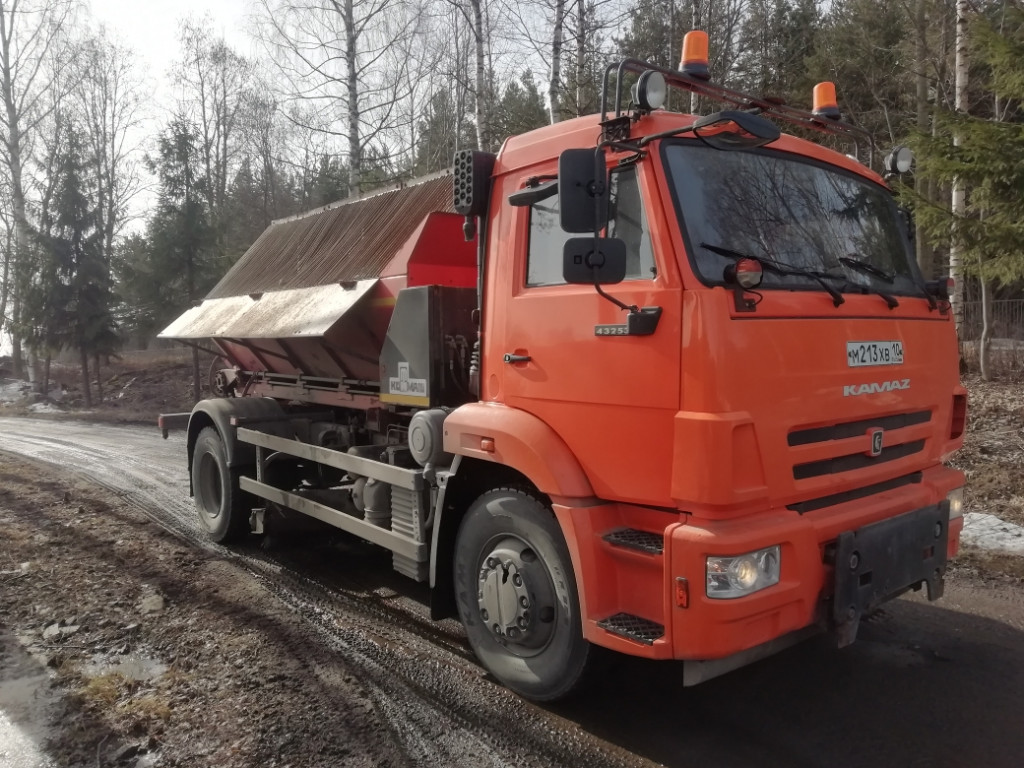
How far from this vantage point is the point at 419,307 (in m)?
4.57

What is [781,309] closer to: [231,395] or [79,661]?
[79,661]

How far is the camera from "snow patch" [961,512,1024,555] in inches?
227

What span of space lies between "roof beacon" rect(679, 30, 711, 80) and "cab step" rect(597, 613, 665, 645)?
2.60m

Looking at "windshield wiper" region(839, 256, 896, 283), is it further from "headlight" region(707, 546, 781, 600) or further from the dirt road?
the dirt road

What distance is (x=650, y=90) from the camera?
128 inches

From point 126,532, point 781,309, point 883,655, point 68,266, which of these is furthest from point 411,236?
point 68,266

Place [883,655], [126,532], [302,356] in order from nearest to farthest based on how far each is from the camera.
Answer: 1. [883,655]
2. [302,356]
3. [126,532]

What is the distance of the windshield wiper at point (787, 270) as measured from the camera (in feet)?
10.3

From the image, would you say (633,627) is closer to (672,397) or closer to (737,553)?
A: (737,553)

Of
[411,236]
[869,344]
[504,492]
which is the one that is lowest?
[504,492]

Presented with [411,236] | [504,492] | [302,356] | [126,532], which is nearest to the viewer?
[504,492]

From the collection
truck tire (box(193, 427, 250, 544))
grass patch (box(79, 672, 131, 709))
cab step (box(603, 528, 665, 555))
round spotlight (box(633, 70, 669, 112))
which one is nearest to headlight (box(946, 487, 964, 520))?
cab step (box(603, 528, 665, 555))

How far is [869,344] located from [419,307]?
2.47 meters

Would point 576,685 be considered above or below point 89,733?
above
